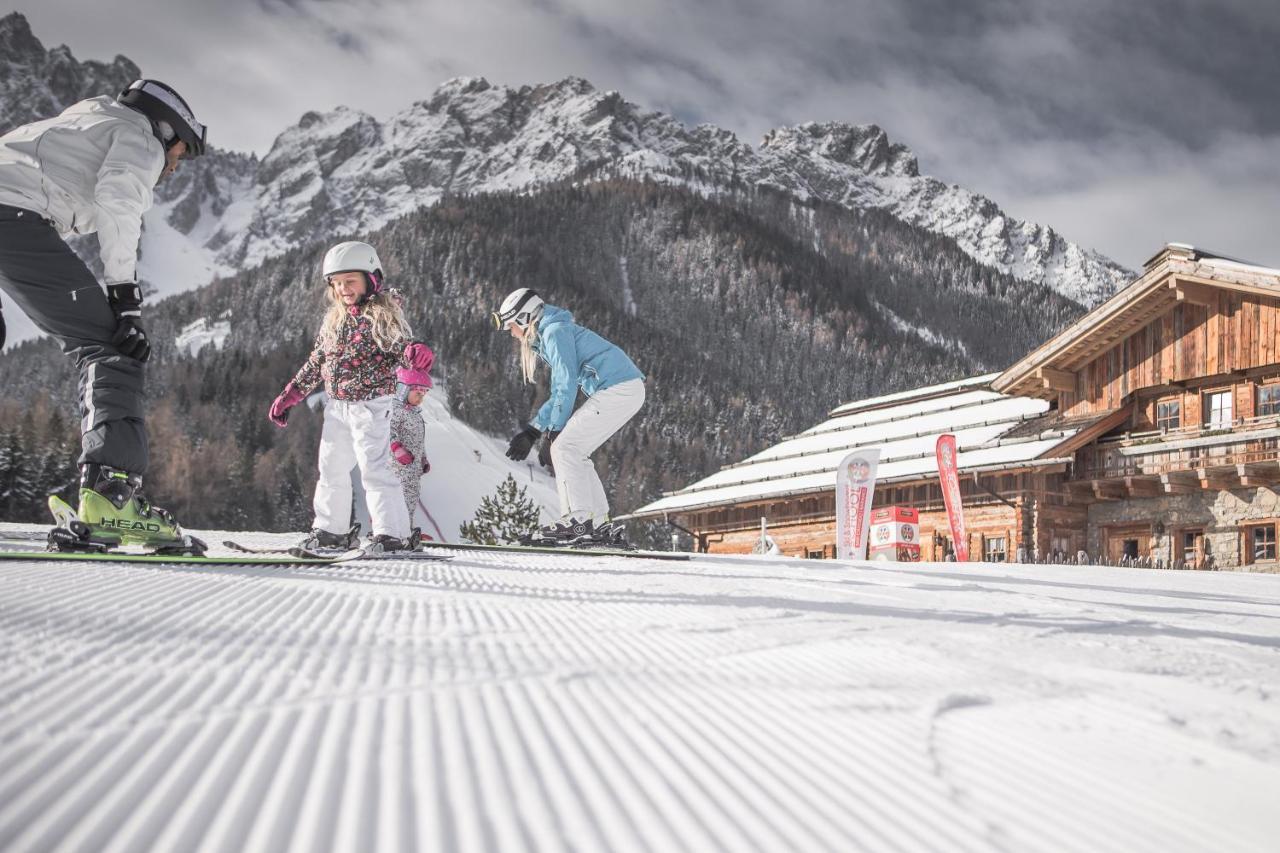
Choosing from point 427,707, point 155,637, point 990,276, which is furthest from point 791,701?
point 990,276

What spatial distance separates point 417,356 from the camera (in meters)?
5.48

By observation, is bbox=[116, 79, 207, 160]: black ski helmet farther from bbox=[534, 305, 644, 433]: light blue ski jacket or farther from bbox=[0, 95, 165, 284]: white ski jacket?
bbox=[534, 305, 644, 433]: light blue ski jacket

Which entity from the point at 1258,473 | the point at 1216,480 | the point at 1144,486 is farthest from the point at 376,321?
the point at 1144,486

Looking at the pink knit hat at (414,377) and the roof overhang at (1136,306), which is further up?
the roof overhang at (1136,306)

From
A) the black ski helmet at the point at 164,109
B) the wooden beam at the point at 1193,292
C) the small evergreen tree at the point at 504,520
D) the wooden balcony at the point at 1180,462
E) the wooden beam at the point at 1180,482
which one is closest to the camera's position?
the black ski helmet at the point at 164,109

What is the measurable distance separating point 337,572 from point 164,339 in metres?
94.5

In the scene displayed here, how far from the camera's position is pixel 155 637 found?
1.79m

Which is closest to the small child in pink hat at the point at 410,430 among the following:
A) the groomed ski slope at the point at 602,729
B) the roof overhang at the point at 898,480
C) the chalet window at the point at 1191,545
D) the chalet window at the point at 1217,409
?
the groomed ski slope at the point at 602,729

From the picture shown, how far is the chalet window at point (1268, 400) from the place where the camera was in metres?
15.7

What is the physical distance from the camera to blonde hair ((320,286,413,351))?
5070mm

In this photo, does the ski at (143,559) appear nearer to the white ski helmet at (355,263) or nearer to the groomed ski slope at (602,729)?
the groomed ski slope at (602,729)

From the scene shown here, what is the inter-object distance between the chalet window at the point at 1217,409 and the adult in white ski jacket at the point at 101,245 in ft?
58.9

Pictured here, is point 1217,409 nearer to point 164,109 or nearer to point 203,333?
point 164,109

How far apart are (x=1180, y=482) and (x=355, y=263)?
16359 millimetres
